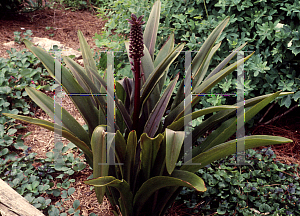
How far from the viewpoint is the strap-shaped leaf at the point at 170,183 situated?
1.03m

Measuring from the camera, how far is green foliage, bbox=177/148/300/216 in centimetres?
164

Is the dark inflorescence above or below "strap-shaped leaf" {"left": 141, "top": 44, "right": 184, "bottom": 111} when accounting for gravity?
above

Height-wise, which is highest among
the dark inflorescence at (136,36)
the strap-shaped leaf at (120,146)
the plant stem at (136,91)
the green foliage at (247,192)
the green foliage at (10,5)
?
the green foliage at (10,5)

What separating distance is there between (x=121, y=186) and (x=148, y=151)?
185mm

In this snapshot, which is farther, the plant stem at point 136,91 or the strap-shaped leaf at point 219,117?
the strap-shaped leaf at point 219,117

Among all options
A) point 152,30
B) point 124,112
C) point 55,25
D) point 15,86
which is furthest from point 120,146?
point 55,25

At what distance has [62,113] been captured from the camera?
4.17 ft

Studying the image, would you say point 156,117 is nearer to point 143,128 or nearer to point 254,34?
point 143,128

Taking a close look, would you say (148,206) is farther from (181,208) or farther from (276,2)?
(276,2)

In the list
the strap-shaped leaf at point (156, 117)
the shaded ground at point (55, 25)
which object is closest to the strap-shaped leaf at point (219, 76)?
the strap-shaped leaf at point (156, 117)

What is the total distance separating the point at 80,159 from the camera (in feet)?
6.63

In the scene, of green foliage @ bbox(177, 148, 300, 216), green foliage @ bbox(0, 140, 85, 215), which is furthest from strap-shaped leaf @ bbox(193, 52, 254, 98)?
green foliage @ bbox(0, 140, 85, 215)

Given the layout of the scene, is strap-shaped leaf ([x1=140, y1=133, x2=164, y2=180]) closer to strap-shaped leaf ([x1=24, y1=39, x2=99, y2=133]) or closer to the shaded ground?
strap-shaped leaf ([x1=24, y1=39, x2=99, y2=133])

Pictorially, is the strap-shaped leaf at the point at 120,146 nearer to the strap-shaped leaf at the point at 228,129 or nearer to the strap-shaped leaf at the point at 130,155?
the strap-shaped leaf at the point at 130,155
